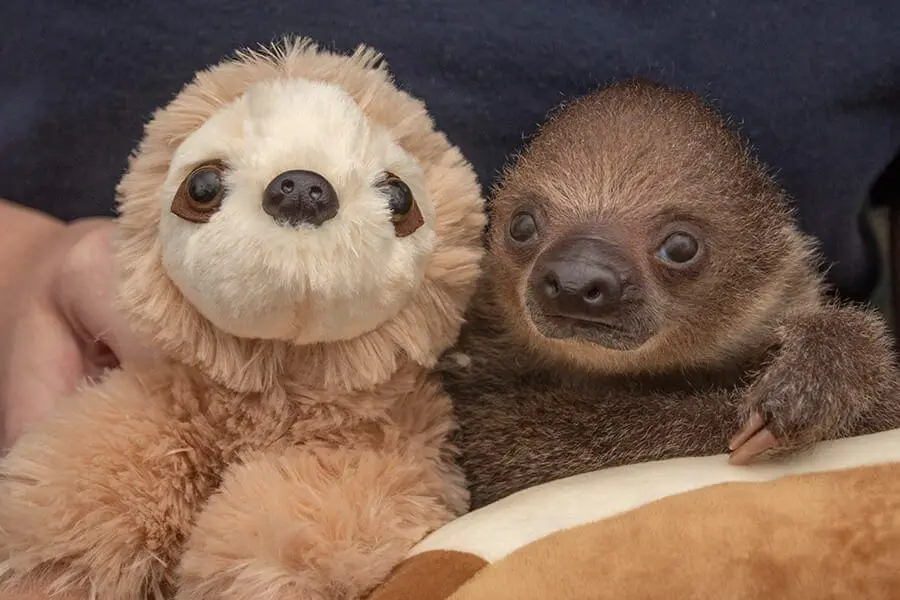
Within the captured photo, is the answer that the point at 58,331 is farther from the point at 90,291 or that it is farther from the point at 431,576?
the point at 431,576

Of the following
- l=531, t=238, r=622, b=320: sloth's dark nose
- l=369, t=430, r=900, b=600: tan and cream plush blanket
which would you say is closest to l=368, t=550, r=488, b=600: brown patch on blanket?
l=369, t=430, r=900, b=600: tan and cream plush blanket

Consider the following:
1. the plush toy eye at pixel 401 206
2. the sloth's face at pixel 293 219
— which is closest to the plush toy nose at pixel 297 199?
the sloth's face at pixel 293 219

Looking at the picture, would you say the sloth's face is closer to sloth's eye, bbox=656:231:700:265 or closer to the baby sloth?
the baby sloth

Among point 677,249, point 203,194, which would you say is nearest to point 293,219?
point 203,194

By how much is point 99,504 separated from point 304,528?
0.87 ft

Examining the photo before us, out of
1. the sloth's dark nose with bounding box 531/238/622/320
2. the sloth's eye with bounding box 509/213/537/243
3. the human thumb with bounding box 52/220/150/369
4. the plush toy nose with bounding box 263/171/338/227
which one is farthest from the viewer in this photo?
the sloth's eye with bounding box 509/213/537/243

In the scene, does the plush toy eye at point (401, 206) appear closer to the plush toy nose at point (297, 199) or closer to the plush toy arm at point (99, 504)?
the plush toy nose at point (297, 199)

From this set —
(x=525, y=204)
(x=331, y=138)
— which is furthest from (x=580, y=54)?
(x=331, y=138)

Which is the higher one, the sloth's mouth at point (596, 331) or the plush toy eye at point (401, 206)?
the plush toy eye at point (401, 206)

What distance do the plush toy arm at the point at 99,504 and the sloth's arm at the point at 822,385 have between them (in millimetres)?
796

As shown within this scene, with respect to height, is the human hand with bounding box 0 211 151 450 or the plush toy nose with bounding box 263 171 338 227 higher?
the plush toy nose with bounding box 263 171 338 227

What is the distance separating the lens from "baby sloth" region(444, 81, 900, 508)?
156cm

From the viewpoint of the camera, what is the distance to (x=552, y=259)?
60.6 inches

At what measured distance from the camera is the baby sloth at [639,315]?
61.5 inches
